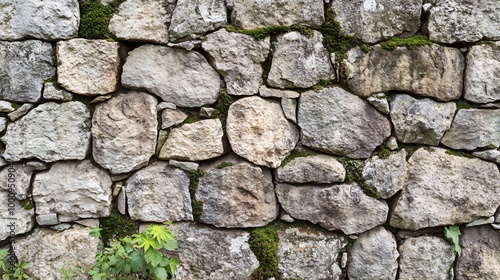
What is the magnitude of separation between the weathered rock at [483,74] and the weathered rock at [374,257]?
954 mm

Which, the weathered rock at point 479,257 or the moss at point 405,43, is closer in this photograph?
the moss at point 405,43

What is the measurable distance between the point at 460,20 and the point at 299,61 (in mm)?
934

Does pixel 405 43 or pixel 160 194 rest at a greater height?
pixel 405 43

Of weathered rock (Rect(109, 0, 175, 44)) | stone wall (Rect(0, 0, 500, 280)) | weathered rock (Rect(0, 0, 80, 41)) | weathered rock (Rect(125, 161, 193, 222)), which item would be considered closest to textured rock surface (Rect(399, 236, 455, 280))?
stone wall (Rect(0, 0, 500, 280))

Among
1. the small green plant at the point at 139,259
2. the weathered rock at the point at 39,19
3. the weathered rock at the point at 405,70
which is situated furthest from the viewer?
the weathered rock at the point at 405,70

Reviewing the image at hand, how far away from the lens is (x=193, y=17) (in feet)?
7.00

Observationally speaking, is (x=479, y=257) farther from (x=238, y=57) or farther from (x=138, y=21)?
(x=138, y=21)

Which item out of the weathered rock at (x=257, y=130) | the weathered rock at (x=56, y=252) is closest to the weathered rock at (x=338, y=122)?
the weathered rock at (x=257, y=130)

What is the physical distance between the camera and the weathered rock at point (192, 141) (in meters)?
2.18

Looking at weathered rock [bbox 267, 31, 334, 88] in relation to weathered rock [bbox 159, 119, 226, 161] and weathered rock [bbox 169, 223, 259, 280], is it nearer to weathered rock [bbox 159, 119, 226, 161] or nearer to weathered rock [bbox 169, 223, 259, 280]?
weathered rock [bbox 159, 119, 226, 161]

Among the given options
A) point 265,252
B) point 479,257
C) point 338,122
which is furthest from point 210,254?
point 479,257

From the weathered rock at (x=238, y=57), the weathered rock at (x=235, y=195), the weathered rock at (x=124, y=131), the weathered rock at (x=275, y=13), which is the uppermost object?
the weathered rock at (x=275, y=13)

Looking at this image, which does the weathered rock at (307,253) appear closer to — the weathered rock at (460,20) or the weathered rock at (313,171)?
the weathered rock at (313,171)

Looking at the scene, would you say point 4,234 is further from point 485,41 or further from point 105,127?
point 485,41
